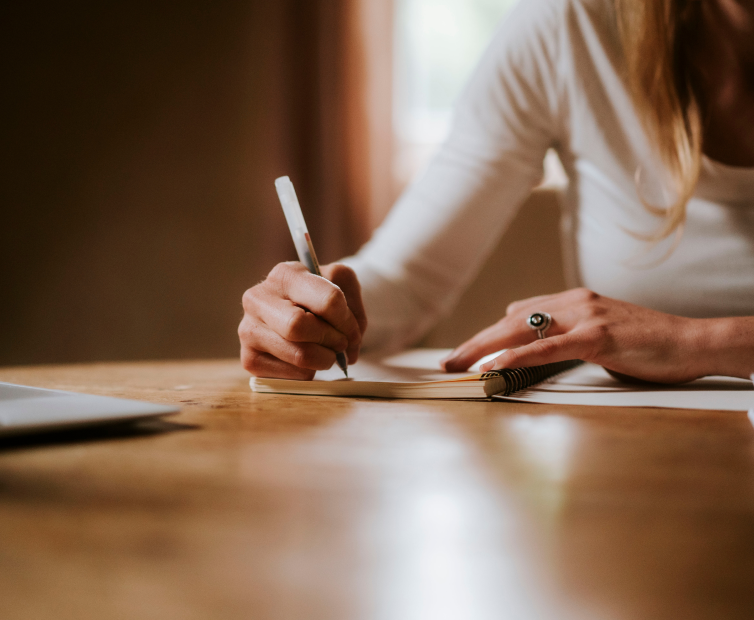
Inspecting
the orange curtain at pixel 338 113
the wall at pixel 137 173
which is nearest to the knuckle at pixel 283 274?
the wall at pixel 137 173

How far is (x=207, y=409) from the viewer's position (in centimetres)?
45

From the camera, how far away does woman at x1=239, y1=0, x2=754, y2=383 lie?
89cm

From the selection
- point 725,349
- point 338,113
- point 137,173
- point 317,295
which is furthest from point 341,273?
point 338,113

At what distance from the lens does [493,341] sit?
0.63 metres

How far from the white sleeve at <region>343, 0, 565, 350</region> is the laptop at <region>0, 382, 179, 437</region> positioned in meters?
0.59

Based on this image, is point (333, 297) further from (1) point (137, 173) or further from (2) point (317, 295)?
(1) point (137, 173)

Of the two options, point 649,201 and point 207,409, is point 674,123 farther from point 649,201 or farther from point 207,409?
point 207,409

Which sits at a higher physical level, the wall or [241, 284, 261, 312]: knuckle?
the wall

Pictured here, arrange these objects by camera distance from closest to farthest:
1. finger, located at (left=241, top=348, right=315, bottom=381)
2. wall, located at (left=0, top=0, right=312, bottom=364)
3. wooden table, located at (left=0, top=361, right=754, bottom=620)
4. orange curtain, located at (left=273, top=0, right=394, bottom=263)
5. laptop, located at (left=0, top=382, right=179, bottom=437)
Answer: wooden table, located at (left=0, top=361, right=754, bottom=620), laptop, located at (left=0, top=382, right=179, bottom=437), finger, located at (left=241, top=348, right=315, bottom=381), wall, located at (left=0, top=0, right=312, bottom=364), orange curtain, located at (left=273, top=0, right=394, bottom=263)

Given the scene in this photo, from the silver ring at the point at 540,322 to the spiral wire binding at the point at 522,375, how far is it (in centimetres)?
3

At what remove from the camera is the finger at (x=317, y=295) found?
0.56m

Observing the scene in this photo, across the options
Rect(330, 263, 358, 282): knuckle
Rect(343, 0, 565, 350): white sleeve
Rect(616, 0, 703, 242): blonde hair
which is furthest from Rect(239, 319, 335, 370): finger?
Rect(616, 0, 703, 242): blonde hair

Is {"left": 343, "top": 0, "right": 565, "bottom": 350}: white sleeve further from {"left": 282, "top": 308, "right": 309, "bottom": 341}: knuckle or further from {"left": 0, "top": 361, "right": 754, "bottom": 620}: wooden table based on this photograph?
{"left": 0, "top": 361, "right": 754, "bottom": 620}: wooden table

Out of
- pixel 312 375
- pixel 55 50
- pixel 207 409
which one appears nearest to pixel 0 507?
pixel 207 409
